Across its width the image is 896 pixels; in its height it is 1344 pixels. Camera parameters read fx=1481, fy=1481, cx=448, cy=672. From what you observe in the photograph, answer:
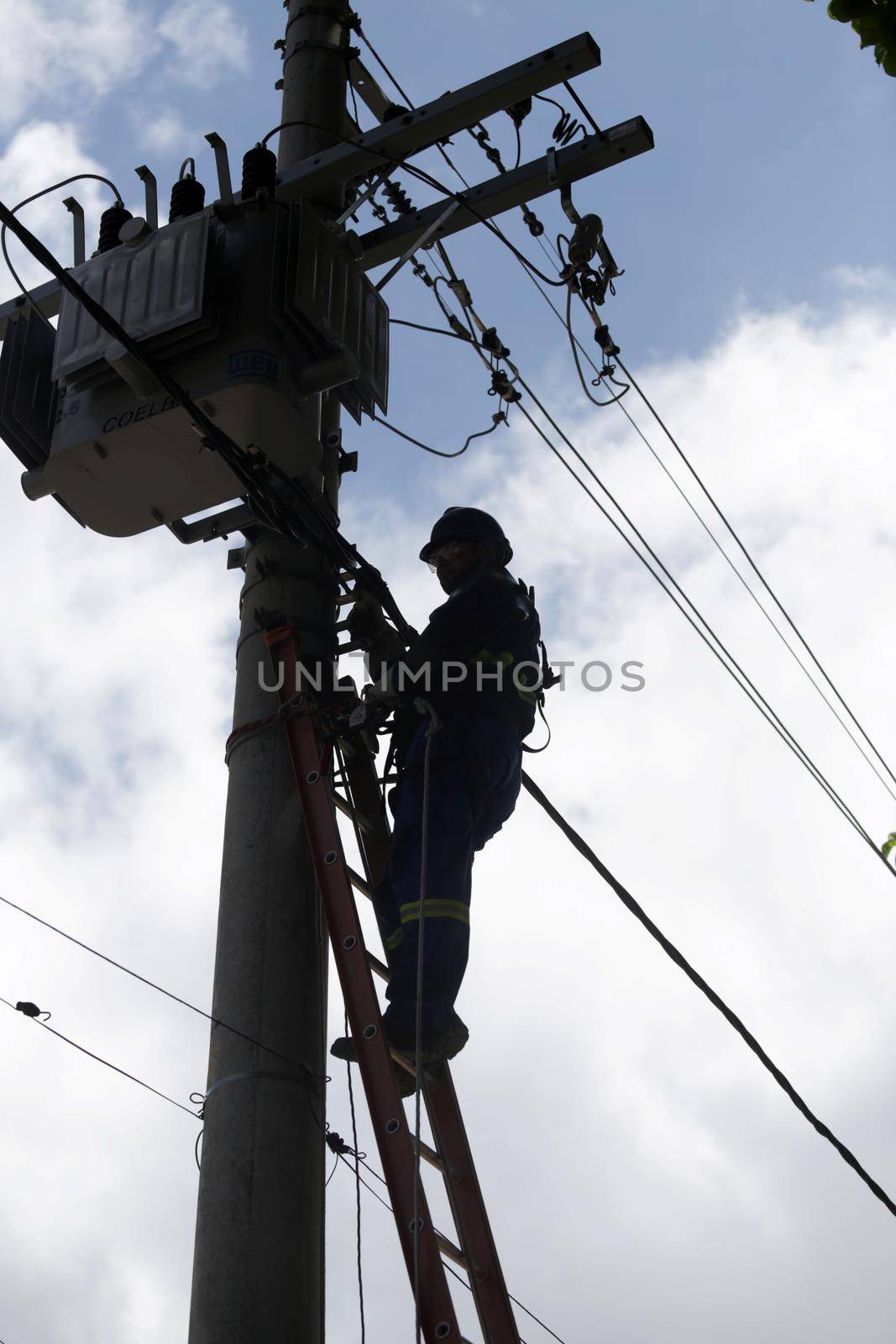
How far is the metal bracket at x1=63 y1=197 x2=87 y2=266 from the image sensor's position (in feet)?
17.6

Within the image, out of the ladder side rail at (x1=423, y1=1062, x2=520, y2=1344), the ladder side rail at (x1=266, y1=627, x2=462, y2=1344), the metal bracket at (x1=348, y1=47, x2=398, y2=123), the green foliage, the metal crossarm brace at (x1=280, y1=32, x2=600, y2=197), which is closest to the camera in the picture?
the green foliage

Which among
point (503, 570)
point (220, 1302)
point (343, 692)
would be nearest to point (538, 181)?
point (503, 570)

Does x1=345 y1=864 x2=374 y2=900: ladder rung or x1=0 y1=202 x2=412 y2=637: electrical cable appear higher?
x1=0 y1=202 x2=412 y2=637: electrical cable

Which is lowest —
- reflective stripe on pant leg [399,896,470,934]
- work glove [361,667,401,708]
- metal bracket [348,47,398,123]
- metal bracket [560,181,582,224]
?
reflective stripe on pant leg [399,896,470,934]

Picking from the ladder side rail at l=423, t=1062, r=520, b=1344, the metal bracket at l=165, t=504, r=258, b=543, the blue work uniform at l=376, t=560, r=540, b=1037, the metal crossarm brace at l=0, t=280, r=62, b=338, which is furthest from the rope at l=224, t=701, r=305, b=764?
the metal crossarm brace at l=0, t=280, r=62, b=338

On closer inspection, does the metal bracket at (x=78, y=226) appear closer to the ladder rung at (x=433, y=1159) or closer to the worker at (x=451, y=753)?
the worker at (x=451, y=753)

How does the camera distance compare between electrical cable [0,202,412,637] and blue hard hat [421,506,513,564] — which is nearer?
electrical cable [0,202,412,637]

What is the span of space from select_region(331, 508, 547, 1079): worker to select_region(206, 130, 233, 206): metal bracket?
1.45m

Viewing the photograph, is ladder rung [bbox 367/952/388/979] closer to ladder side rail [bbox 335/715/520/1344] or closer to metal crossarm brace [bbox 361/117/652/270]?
ladder side rail [bbox 335/715/520/1344]

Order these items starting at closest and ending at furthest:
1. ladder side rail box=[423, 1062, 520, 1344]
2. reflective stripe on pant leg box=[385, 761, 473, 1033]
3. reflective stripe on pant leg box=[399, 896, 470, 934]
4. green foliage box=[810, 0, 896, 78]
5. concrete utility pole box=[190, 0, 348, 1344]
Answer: green foliage box=[810, 0, 896, 78], concrete utility pole box=[190, 0, 348, 1344], ladder side rail box=[423, 1062, 520, 1344], reflective stripe on pant leg box=[385, 761, 473, 1033], reflective stripe on pant leg box=[399, 896, 470, 934]

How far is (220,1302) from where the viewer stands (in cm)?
346

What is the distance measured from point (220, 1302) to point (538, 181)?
13.3ft

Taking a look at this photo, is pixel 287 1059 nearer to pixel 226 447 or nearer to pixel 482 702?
pixel 482 702

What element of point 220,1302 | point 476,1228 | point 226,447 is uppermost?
point 226,447
